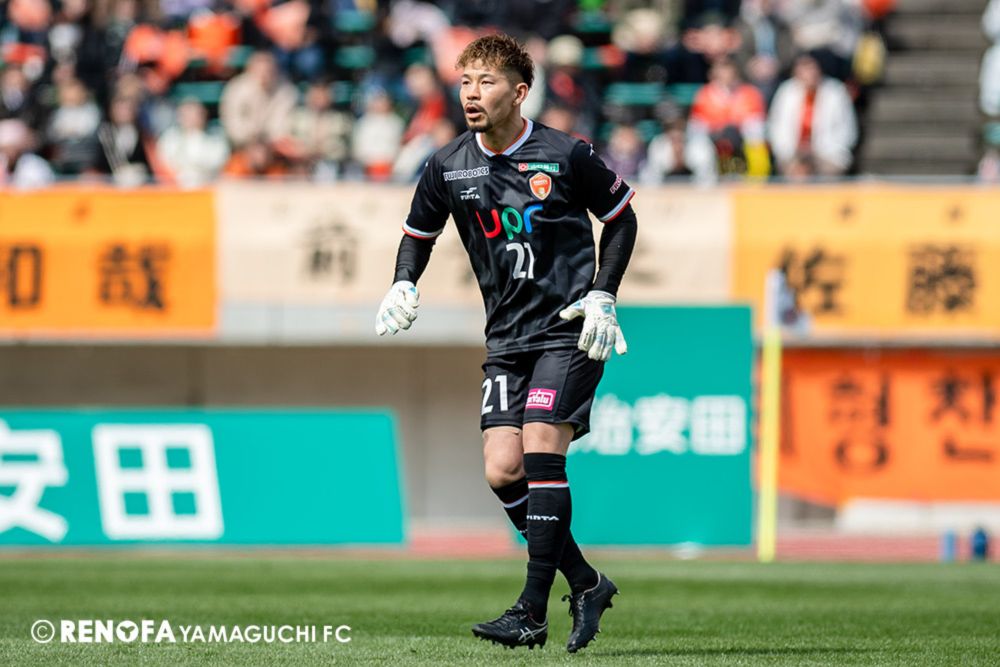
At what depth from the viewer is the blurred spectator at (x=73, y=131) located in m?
21.2

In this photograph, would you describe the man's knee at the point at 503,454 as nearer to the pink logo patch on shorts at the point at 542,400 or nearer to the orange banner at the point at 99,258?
the pink logo patch on shorts at the point at 542,400

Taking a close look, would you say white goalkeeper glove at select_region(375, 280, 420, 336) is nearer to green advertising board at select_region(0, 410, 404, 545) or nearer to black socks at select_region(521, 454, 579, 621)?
black socks at select_region(521, 454, 579, 621)

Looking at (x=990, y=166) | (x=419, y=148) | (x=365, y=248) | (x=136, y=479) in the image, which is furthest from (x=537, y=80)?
(x=136, y=479)

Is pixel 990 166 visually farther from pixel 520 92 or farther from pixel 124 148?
pixel 520 92

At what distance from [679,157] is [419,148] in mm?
2781

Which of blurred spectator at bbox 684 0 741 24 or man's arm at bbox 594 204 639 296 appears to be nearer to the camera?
man's arm at bbox 594 204 639 296

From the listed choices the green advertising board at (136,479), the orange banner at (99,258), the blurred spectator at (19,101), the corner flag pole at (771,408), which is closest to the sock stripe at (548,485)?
the corner flag pole at (771,408)

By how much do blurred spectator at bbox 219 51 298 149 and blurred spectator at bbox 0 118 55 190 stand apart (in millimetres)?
2067

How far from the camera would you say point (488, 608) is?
11016 mm

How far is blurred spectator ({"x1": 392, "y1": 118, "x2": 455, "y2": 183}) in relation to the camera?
2070 cm

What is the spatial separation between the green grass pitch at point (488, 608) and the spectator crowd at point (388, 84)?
5898mm

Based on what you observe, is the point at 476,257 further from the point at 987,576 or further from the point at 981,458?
the point at 981,458

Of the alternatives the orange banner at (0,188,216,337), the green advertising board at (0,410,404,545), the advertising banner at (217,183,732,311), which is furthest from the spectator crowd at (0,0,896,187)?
the green advertising board at (0,410,404,545)

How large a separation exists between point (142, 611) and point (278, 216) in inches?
391
